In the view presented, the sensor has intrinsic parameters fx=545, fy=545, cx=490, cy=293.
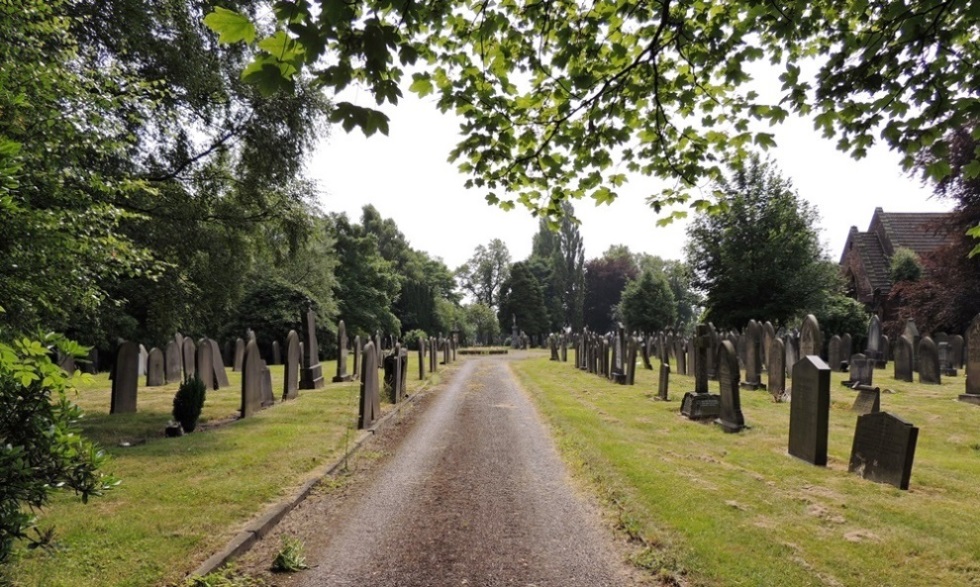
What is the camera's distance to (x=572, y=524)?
225 inches

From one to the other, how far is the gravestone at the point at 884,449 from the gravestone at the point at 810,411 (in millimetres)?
451

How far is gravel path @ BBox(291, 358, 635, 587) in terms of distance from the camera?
4.55m

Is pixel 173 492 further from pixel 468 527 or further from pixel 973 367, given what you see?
pixel 973 367

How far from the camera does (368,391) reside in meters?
11.5

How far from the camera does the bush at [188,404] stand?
1024 cm

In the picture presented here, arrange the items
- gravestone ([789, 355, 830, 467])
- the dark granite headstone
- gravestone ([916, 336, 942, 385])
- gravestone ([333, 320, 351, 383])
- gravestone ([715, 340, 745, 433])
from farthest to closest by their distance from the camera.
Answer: gravestone ([333, 320, 351, 383]) < gravestone ([916, 336, 942, 385]) < the dark granite headstone < gravestone ([715, 340, 745, 433]) < gravestone ([789, 355, 830, 467])

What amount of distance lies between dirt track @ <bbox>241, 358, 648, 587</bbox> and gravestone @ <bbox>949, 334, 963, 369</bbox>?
2370 centimetres

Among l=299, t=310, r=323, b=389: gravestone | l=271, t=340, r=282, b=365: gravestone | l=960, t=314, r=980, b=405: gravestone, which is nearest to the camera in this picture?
l=960, t=314, r=980, b=405: gravestone

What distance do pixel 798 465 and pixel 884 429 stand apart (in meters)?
1.23

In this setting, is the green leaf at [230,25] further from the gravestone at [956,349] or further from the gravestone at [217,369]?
the gravestone at [956,349]

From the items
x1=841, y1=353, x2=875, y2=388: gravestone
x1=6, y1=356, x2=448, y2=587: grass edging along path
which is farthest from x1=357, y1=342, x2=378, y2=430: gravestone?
x1=841, y1=353, x2=875, y2=388: gravestone

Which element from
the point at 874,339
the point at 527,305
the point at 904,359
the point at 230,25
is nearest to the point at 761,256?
the point at 874,339

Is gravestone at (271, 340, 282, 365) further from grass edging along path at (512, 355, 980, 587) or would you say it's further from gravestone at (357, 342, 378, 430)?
grass edging along path at (512, 355, 980, 587)

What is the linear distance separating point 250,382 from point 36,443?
9663 mm
